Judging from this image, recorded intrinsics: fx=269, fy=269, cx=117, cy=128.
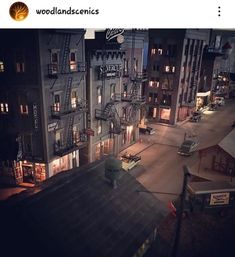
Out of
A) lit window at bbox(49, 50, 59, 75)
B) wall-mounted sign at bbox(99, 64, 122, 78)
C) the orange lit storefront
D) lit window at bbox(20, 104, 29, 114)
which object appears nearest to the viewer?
lit window at bbox(49, 50, 59, 75)

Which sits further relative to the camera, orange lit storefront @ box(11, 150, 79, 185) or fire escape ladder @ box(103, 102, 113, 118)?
fire escape ladder @ box(103, 102, 113, 118)

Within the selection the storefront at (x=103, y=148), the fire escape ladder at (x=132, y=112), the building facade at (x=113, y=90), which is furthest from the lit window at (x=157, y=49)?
the storefront at (x=103, y=148)

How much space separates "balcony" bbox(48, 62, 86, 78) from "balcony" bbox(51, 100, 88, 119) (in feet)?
10.6

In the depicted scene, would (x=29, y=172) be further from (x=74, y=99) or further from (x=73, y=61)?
(x=73, y=61)

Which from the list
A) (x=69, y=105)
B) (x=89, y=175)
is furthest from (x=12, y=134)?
(x=89, y=175)

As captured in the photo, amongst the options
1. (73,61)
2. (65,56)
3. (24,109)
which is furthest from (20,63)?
(73,61)

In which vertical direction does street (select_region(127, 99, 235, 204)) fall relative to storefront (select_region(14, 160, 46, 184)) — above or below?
below

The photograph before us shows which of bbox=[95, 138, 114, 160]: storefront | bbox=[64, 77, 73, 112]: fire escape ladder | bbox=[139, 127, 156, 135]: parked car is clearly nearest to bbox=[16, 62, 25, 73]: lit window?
bbox=[64, 77, 73, 112]: fire escape ladder

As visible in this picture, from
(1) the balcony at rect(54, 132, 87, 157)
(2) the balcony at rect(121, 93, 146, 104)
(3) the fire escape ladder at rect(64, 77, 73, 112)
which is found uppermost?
(3) the fire escape ladder at rect(64, 77, 73, 112)

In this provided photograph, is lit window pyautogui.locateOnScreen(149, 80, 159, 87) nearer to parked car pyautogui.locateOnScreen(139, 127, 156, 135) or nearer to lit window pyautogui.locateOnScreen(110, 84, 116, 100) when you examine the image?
parked car pyautogui.locateOnScreen(139, 127, 156, 135)

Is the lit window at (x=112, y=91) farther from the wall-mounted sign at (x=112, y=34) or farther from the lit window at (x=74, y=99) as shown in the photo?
the lit window at (x=74, y=99)

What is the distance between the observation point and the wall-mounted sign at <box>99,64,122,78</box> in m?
32.1

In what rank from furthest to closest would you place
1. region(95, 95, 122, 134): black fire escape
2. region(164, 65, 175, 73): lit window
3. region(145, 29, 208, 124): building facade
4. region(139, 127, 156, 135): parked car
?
1. region(164, 65, 175, 73): lit window
2. region(145, 29, 208, 124): building facade
3. region(139, 127, 156, 135): parked car
4. region(95, 95, 122, 134): black fire escape
